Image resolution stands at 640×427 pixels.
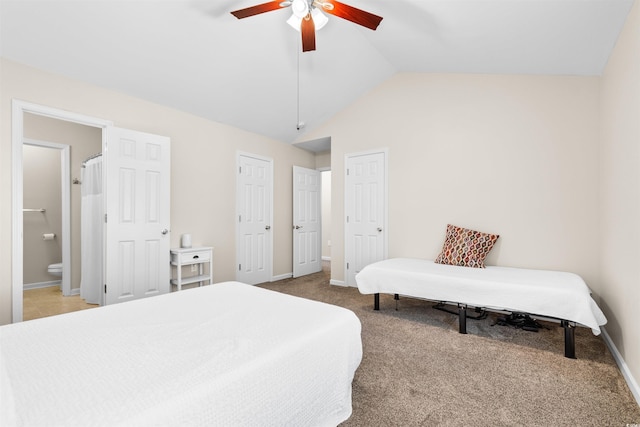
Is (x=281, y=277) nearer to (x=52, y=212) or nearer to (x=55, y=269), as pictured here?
(x=55, y=269)

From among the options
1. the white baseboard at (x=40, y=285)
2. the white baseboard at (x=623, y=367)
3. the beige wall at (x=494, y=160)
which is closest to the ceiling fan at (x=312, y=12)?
the beige wall at (x=494, y=160)

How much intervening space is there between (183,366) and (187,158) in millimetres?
3276

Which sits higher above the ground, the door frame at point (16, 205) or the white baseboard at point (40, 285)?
the door frame at point (16, 205)

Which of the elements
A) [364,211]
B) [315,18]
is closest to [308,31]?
[315,18]

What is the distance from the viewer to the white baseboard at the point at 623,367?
183 centimetres

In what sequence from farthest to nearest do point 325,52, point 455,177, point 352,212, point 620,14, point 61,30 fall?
point 352,212 → point 455,177 → point 325,52 → point 61,30 → point 620,14

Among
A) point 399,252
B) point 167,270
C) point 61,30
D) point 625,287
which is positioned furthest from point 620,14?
point 167,270

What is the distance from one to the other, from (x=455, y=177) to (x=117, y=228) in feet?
12.6

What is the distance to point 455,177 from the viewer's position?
12.3 ft

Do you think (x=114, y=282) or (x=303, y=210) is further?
(x=303, y=210)

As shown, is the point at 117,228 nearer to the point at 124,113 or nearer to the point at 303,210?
the point at 124,113

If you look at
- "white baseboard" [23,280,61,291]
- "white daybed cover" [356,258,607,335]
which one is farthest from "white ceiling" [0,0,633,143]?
"white baseboard" [23,280,61,291]

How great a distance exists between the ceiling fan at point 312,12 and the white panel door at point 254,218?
2.52 meters

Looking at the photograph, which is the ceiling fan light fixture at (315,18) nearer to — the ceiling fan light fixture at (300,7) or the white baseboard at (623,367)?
the ceiling fan light fixture at (300,7)
